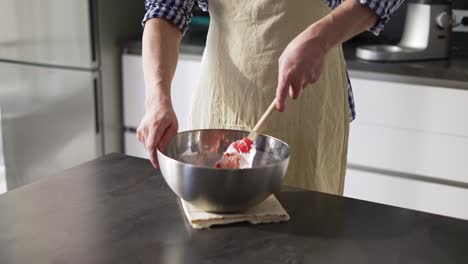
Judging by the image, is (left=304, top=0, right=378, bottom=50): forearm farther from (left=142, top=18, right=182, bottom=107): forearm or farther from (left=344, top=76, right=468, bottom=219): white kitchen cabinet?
(left=344, top=76, right=468, bottom=219): white kitchen cabinet

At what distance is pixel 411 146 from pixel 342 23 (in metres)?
0.96

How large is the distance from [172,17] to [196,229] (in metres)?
0.52

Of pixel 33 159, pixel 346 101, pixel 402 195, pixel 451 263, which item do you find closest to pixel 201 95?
pixel 346 101

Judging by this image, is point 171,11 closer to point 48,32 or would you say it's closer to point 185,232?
point 185,232

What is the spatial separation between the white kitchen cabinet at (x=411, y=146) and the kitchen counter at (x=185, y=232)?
0.93 meters

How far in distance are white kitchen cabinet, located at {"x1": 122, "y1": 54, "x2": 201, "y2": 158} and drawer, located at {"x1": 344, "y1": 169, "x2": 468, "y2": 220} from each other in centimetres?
62

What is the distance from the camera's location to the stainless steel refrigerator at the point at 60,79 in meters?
2.25

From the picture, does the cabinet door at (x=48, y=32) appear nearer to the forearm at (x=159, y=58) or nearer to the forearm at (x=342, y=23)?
the forearm at (x=159, y=58)

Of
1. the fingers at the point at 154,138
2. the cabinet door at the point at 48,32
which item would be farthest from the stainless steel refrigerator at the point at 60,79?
the fingers at the point at 154,138

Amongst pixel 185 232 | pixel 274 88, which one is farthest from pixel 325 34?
pixel 185 232

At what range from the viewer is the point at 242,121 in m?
1.30

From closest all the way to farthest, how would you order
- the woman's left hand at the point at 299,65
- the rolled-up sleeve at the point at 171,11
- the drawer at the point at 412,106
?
the woman's left hand at the point at 299,65 → the rolled-up sleeve at the point at 171,11 → the drawer at the point at 412,106

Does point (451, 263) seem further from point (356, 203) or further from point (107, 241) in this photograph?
point (107, 241)

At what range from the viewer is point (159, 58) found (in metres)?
1.18
